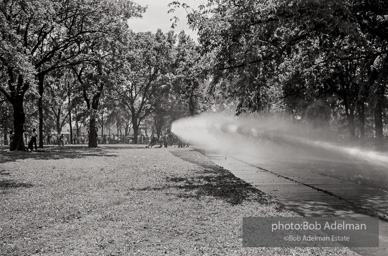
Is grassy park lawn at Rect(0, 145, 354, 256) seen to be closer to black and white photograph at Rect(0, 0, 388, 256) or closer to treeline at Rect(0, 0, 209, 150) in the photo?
black and white photograph at Rect(0, 0, 388, 256)

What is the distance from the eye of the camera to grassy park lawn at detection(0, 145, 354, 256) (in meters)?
4.96

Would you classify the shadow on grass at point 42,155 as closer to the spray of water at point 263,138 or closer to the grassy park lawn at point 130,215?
the grassy park lawn at point 130,215

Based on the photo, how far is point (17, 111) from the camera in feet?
93.4

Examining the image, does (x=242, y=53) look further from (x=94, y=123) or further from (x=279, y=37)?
(x=94, y=123)

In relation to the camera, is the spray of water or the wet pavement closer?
the wet pavement

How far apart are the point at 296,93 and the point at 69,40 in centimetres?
1779

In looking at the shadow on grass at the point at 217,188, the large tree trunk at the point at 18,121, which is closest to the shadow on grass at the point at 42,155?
the large tree trunk at the point at 18,121

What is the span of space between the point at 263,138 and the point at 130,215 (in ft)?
107

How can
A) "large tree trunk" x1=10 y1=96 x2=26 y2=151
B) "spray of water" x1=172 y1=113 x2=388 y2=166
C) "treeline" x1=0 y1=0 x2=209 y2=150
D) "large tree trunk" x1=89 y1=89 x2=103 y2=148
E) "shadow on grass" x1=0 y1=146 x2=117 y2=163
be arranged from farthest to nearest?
"large tree trunk" x1=89 y1=89 x2=103 y2=148 → "spray of water" x1=172 y1=113 x2=388 y2=166 → "large tree trunk" x1=10 y1=96 x2=26 y2=151 → "treeline" x1=0 y1=0 x2=209 y2=150 → "shadow on grass" x1=0 y1=146 x2=117 y2=163

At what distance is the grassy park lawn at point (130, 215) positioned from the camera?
496 centimetres

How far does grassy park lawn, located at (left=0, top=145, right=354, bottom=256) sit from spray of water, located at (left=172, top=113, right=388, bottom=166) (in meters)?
17.3

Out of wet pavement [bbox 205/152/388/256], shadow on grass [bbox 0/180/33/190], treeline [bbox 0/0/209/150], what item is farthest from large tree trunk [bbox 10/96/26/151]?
wet pavement [bbox 205/152/388/256]

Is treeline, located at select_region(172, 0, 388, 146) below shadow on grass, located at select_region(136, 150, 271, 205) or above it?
above

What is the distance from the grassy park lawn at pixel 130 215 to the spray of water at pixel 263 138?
17.3m
